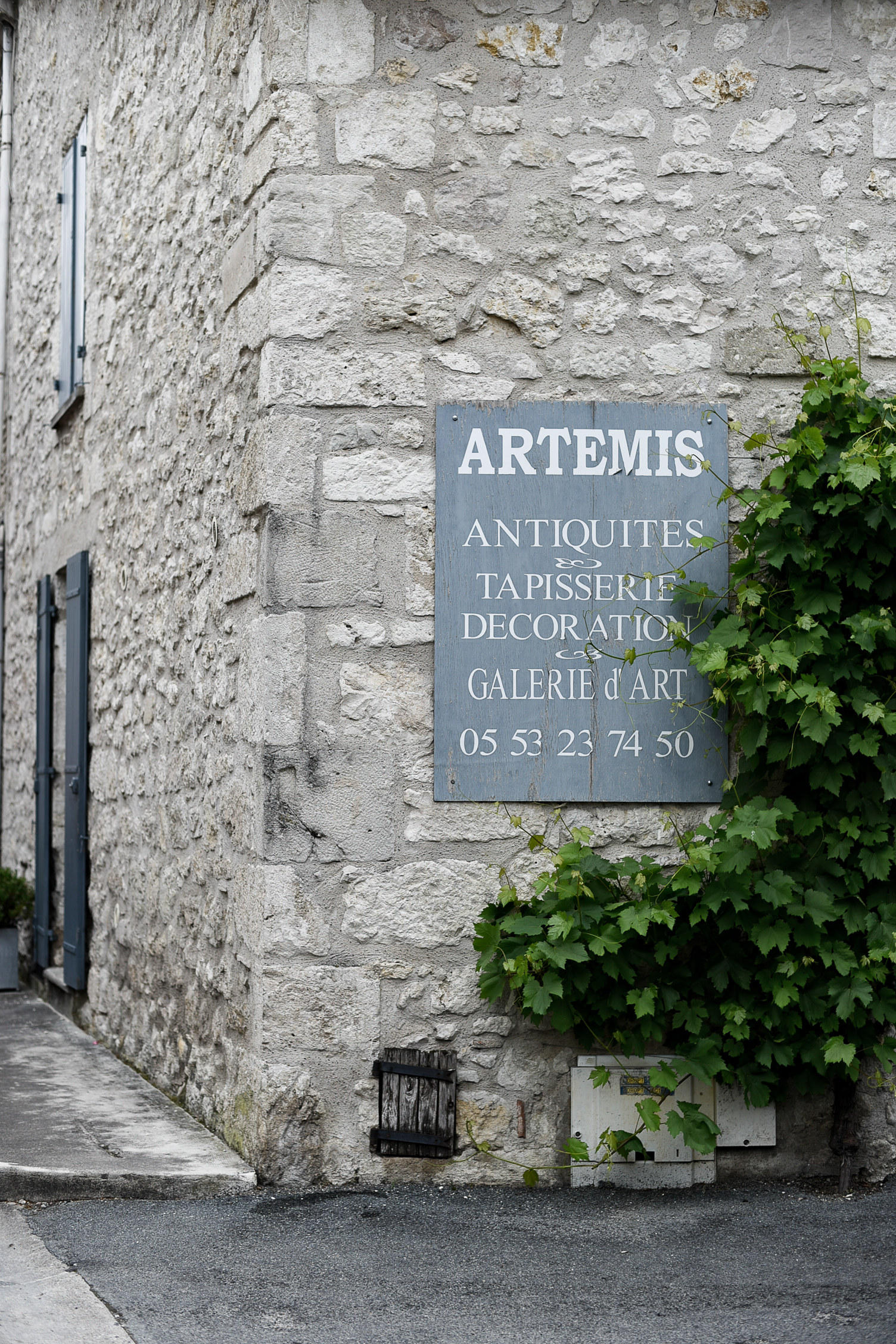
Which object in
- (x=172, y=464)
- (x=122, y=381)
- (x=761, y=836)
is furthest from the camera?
(x=122, y=381)

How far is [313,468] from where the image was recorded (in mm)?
4078

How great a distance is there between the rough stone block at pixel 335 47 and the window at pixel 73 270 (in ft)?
9.50

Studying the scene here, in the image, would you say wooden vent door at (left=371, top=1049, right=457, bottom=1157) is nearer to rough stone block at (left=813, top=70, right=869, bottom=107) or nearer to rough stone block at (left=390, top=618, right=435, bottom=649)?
rough stone block at (left=390, top=618, right=435, bottom=649)

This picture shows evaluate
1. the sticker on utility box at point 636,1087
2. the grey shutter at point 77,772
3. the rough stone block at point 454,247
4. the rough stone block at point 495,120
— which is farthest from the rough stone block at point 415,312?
the grey shutter at point 77,772

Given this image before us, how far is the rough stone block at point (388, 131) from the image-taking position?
13.5ft

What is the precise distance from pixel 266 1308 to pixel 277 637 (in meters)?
1.85

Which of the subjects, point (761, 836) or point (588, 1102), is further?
point (588, 1102)

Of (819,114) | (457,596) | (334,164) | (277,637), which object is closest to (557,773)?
(457,596)

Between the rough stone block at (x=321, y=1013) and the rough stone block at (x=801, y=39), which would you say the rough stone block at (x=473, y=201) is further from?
the rough stone block at (x=321, y=1013)

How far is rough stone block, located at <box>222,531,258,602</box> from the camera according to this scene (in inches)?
165

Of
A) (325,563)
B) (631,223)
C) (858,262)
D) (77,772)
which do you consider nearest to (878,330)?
(858,262)

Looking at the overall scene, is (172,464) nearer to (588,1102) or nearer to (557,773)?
(557,773)

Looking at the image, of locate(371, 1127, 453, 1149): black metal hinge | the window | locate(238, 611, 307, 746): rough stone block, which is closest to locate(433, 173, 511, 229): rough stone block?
locate(238, 611, 307, 746): rough stone block

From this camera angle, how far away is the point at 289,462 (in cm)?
407
